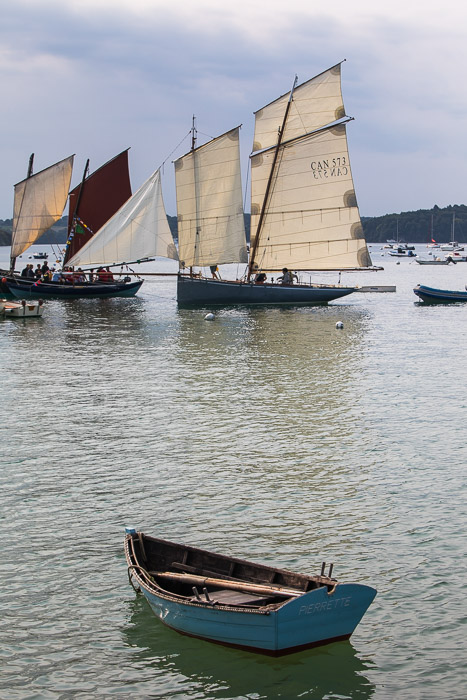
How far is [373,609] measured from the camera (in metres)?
13.5

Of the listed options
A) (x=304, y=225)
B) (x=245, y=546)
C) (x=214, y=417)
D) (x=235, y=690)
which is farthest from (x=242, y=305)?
(x=235, y=690)

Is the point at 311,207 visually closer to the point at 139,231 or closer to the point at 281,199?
the point at 281,199

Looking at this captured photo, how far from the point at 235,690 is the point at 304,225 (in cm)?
6292

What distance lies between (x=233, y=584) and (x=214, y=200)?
62383mm

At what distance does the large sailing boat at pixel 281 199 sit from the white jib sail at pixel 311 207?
0.08 m

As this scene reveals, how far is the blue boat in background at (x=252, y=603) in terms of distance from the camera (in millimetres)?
11266

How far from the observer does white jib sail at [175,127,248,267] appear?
72.2 m

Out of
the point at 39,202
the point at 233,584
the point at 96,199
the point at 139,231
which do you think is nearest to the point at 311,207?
the point at 139,231

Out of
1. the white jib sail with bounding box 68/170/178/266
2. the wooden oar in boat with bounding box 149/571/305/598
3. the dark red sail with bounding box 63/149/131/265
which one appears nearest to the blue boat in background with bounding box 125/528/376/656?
the wooden oar in boat with bounding box 149/571/305/598

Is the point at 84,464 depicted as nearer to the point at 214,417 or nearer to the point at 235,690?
the point at 214,417

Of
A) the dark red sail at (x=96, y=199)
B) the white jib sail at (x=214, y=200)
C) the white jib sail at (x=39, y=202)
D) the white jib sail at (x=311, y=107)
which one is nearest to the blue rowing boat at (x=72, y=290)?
the dark red sail at (x=96, y=199)

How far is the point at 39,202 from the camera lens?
81375 mm

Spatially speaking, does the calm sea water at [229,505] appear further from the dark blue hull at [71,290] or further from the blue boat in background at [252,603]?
the dark blue hull at [71,290]

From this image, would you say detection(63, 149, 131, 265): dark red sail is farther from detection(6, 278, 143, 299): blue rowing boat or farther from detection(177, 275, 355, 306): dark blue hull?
detection(177, 275, 355, 306): dark blue hull
